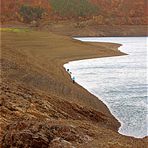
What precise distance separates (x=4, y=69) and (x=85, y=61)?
894 inches

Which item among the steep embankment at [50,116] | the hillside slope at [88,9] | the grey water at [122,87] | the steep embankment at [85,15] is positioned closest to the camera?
the steep embankment at [50,116]

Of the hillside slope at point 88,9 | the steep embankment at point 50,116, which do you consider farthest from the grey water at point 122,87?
the hillside slope at point 88,9

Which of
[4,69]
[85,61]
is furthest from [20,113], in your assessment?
[85,61]

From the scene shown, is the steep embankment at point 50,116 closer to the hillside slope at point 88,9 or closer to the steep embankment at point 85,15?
the steep embankment at point 85,15

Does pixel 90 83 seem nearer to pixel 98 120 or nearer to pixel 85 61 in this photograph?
pixel 98 120

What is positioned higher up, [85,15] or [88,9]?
[88,9]

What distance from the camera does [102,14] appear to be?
132375 mm

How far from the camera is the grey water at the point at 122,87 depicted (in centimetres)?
1956

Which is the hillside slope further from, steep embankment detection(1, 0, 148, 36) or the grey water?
the grey water

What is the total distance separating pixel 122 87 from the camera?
93.9 feet

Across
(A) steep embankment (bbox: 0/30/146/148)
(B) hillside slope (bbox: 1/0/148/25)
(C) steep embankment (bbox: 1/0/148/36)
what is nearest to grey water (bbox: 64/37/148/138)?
(A) steep embankment (bbox: 0/30/146/148)

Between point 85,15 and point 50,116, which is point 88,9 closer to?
point 85,15

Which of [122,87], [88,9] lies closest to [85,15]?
[88,9]

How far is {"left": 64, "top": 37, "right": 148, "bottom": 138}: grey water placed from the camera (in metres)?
19.6
